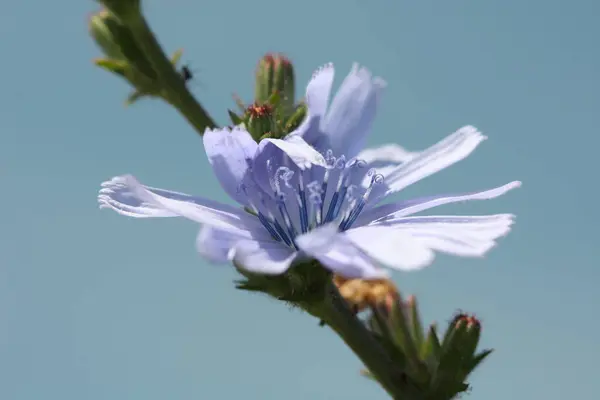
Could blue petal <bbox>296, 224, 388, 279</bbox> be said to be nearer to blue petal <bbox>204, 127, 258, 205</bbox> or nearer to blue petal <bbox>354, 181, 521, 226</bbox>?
blue petal <bbox>354, 181, 521, 226</bbox>

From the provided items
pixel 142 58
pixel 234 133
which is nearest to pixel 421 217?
pixel 234 133

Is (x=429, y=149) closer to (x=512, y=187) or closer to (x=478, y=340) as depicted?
(x=512, y=187)

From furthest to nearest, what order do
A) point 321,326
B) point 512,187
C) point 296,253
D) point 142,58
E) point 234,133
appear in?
1. point 142,58
2. point 321,326
3. point 234,133
4. point 512,187
5. point 296,253

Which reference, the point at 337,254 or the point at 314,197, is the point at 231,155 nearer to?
the point at 314,197

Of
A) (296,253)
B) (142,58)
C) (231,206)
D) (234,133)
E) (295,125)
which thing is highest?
(142,58)

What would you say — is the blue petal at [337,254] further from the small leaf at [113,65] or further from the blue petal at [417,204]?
the small leaf at [113,65]

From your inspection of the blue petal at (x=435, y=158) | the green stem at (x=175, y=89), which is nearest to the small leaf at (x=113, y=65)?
the green stem at (x=175, y=89)

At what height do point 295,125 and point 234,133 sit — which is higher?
point 295,125

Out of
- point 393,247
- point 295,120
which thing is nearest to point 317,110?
point 295,120
